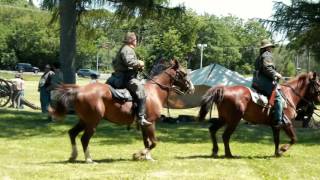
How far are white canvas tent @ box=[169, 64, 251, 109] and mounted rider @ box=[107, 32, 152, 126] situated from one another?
1554 centimetres

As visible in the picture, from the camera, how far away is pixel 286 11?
72.4ft

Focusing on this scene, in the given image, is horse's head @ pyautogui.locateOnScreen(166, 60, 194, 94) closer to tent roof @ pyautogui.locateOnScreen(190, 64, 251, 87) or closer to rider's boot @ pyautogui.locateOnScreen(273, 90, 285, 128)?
rider's boot @ pyautogui.locateOnScreen(273, 90, 285, 128)

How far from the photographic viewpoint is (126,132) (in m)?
17.5

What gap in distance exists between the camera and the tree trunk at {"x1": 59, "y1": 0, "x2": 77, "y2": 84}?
2134cm

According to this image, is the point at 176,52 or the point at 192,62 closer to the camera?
the point at 176,52

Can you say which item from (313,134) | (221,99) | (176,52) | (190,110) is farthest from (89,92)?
(176,52)

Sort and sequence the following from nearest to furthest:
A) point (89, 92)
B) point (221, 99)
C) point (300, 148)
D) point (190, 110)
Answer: point (89, 92) < point (221, 99) < point (300, 148) < point (190, 110)

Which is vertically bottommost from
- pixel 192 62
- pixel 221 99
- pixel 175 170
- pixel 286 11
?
pixel 192 62

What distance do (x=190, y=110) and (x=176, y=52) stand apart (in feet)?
134

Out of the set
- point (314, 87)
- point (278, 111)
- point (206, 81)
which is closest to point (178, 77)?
point (278, 111)

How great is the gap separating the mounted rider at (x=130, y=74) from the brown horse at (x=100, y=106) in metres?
0.21

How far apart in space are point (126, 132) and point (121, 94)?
273 inches

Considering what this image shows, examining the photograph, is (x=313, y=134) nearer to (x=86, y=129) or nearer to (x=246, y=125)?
(x=246, y=125)

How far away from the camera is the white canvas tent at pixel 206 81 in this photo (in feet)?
89.2
